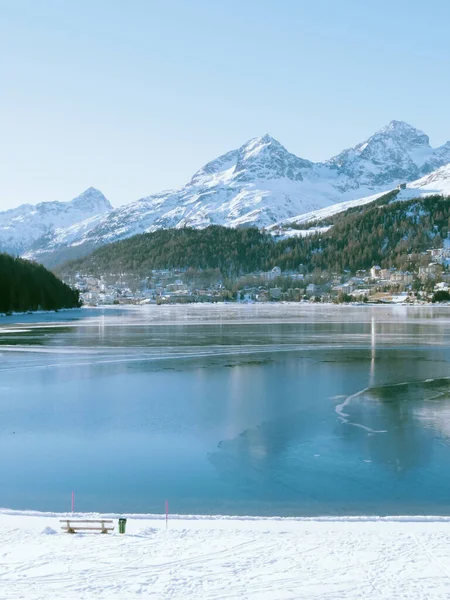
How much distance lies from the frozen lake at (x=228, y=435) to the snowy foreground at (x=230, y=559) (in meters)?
1.27

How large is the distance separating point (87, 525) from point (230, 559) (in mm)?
3160

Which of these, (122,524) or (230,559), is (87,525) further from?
(230,559)

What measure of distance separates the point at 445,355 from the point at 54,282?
119m

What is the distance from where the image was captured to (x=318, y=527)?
12.6 metres

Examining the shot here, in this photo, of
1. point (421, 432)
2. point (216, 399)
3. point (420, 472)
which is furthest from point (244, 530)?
point (216, 399)

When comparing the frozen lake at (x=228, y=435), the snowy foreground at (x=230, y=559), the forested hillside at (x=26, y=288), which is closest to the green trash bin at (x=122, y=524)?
the snowy foreground at (x=230, y=559)

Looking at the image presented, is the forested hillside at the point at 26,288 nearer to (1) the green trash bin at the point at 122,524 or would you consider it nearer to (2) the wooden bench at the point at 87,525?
(2) the wooden bench at the point at 87,525

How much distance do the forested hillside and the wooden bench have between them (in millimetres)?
113824

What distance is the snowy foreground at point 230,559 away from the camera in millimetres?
10094

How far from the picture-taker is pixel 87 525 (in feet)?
41.3

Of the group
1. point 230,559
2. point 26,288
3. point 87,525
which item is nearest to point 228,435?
point 87,525

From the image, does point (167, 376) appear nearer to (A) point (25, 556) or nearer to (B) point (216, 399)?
(B) point (216, 399)

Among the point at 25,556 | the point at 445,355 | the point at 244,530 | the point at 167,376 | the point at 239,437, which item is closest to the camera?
the point at 25,556

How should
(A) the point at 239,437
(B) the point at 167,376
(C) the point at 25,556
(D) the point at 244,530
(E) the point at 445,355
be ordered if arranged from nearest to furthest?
(C) the point at 25,556, (D) the point at 244,530, (A) the point at 239,437, (B) the point at 167,376, (E) the point at 445,355
